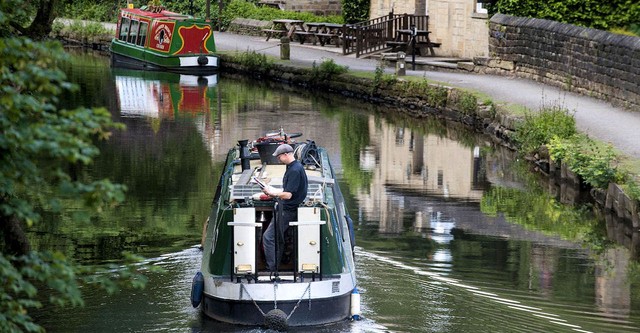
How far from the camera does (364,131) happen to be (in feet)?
90.1

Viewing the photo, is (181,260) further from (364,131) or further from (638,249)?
(364,131)

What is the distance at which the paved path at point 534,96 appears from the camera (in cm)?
2191

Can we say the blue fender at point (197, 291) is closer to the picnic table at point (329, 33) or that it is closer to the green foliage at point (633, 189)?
the green foliage at point (633, 189)

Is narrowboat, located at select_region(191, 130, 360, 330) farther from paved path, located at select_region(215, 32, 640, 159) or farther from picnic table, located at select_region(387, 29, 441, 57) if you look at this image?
picnic table, located at select_region(387, 29, 441, 57)

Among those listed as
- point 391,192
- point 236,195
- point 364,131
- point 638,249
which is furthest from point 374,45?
point 236,195

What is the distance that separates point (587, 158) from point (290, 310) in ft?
29.7

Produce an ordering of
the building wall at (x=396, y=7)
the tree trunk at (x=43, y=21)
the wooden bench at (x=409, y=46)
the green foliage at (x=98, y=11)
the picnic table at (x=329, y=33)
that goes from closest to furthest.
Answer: the tree trunk at (x=43, y=21) → the wooden bench at (x=409, y=46) → the building wall at (x=396, y=7) → the picnic table at (x=329, y=33) → the green foliage at (x=98, y=11)

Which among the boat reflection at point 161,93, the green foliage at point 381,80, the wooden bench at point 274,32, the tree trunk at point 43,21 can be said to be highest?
the tree trunk at point 43,21

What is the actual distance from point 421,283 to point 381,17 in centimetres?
2474

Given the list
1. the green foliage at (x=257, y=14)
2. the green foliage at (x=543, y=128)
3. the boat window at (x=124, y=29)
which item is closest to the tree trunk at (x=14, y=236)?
the green foliage at (x=543, y=128)

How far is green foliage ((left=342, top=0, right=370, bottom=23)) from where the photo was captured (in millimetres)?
42656

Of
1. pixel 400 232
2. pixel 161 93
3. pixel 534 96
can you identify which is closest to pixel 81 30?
pixel 161 93

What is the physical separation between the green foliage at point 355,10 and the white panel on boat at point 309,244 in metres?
31.1

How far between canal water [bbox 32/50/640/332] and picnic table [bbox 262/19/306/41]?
544 inches
